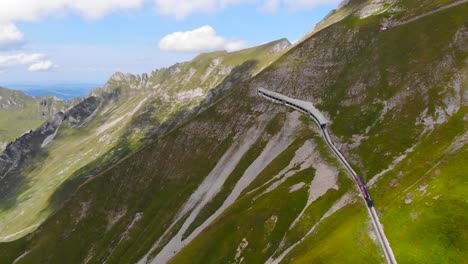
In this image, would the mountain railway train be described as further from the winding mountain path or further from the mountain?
the mountain

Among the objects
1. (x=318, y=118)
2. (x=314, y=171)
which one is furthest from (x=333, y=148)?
(x=318, y=118)

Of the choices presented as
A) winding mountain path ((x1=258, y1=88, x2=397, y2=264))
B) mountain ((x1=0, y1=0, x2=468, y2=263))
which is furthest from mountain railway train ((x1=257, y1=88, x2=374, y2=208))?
mountain ((x1=0, y1=0, x2=468, y2=263))

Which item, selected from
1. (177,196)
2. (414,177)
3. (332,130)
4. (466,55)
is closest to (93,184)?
(177,196)

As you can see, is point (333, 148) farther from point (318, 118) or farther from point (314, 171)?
→ point (318, 118)

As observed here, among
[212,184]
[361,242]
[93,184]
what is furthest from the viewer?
[93,184]

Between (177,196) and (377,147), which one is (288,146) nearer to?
(377,147)

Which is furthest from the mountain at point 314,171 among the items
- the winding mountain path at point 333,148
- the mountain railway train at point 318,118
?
the mountain railway train at point 318,118
